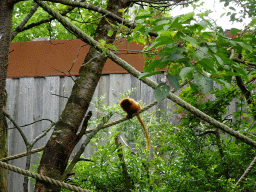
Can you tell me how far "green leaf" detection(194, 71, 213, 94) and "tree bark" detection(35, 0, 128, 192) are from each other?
669 mm

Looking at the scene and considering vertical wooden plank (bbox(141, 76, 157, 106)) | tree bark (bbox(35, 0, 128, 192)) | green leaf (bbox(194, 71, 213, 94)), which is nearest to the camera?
green leaf (bbox(194, 71, 213, 94))

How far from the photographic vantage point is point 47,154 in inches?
60.0

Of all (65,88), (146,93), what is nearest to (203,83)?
(146,93)

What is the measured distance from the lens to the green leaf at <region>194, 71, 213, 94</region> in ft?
2.75

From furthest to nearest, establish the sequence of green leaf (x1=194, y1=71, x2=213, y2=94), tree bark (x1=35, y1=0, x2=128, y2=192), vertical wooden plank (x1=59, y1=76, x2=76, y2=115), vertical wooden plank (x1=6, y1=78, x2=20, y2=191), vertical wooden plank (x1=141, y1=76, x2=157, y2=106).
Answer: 1. vertical wooden plank (x1=6, y1=78, x2=20, y2=191)
2. vertical wooden plank (x1=59, y1=76, x2=76, y2=115)
3. vertical wooden plank (x1=141, y1=76, x2=157, y2=106)
4. tree bark (x1=35, y1=0, x2=128, y2=192)
5. green leaf (x1=194, y1=71, x2=213, y2=94)

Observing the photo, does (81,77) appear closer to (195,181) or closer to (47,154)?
(47,154)

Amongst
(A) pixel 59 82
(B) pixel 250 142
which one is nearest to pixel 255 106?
(B) pixel 250 142

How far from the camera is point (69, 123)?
5.29 ft

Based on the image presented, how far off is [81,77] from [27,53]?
230cm

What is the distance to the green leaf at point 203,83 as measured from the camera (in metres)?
0.84

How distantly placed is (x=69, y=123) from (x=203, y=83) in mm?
955

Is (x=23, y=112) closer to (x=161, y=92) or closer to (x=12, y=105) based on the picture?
(x=12, y=105)

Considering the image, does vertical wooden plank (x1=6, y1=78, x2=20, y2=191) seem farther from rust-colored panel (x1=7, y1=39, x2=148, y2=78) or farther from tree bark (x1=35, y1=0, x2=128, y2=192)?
tree bark (x1=35, y1=0, x2=128, y2=192)

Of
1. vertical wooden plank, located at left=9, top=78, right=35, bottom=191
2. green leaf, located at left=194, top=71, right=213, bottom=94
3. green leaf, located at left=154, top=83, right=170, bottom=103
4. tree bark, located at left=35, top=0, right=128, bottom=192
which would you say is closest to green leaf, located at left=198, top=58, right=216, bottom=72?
green leaf, located at left=194, top=71, right=213, bottom=94
